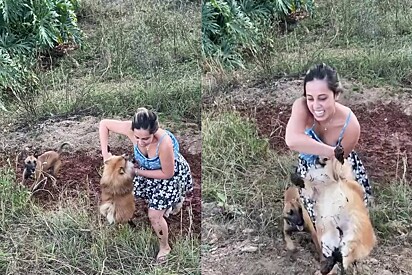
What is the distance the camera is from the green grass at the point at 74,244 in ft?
6.99

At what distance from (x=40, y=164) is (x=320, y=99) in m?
1.11

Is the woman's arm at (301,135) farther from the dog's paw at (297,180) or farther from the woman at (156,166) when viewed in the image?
the woman at (156,166)

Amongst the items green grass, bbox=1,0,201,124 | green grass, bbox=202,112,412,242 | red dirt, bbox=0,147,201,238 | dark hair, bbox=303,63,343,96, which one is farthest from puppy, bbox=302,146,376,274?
green grass, bbox=1,0,201,124

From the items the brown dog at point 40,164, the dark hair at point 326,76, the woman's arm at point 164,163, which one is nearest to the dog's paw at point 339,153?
the dark hair at point 326,76

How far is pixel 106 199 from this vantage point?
2102 millimetres

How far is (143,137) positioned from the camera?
6.43 feet

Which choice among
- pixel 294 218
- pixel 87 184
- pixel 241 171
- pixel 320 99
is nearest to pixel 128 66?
pixel 87 184

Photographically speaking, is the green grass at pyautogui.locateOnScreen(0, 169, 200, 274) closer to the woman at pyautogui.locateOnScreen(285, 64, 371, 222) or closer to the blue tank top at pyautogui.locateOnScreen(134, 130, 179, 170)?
the blue tank top at pyautogui.locateOnScreen(134, 130, 179, 170)

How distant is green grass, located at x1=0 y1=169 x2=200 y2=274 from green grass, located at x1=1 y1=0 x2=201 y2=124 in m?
0.39

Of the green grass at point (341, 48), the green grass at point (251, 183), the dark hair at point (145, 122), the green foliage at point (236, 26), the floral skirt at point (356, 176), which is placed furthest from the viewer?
the green foliage at point (236, 26)

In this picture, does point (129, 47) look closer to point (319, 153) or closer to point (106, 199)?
point (106, 199)

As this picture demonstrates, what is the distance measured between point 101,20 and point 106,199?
2.55 feet

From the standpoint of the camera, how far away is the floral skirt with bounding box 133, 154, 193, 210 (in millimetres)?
2043

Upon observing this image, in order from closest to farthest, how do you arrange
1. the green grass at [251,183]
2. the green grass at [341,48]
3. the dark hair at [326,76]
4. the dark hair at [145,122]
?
the dark hair at [326,76] → the dark hair at [145,122] → the green grass at [251,183] → the green grass at [341,48]
